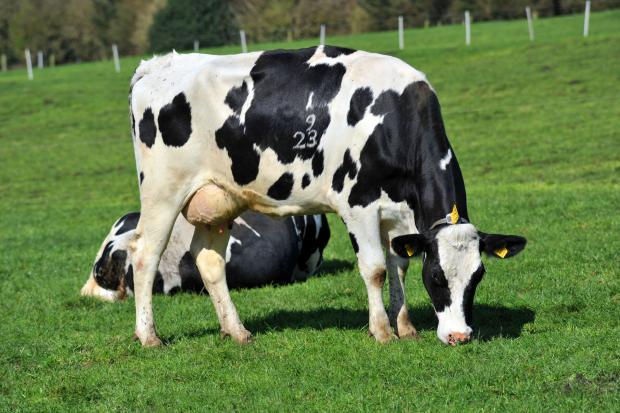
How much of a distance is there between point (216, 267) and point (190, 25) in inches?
2538

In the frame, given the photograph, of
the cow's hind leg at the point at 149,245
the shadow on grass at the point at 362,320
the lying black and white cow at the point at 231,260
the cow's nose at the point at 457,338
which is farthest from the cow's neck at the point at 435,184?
the lying black and white cow at the point at 231,260

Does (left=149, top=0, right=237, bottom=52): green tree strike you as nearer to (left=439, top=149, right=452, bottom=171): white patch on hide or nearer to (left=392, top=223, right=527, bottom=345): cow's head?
(left=439, top=149, right=452, bottom=171): white patch on hide

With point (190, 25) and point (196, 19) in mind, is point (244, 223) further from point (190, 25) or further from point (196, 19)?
point (196, 19)

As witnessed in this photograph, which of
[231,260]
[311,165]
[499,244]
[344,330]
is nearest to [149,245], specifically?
[311,165]

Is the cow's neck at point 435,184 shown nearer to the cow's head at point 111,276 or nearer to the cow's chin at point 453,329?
the cow's chin at point 453,329

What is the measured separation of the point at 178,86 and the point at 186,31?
64120 millimetres

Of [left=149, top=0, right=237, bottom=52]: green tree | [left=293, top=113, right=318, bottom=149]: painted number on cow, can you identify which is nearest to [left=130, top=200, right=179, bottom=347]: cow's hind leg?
[left=293, top=113, right=318, bottom=149]: painted number on cow

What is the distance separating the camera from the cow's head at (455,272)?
8414mm

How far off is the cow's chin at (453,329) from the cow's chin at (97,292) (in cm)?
516

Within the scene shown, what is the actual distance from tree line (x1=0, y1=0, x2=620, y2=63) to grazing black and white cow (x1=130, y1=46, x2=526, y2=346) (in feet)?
201

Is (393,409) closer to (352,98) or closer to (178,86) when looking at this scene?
(352,98)

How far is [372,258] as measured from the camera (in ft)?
29.6

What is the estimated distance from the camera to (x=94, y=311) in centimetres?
1152

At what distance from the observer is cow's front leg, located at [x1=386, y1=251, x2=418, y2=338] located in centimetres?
916
